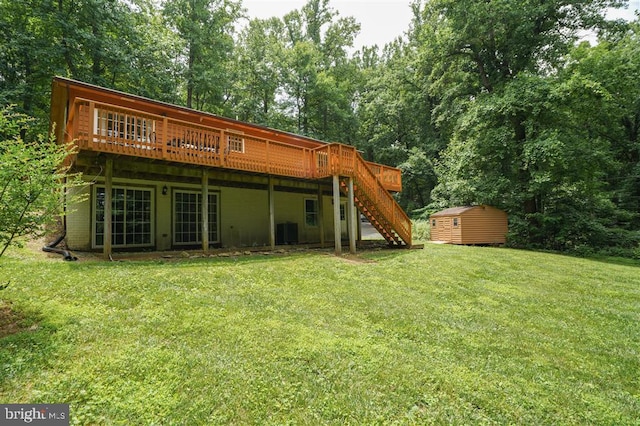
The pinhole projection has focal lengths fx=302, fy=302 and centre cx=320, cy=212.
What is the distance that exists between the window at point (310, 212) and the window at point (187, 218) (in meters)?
4.52

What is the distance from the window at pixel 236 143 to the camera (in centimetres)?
866

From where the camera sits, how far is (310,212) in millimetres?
14141

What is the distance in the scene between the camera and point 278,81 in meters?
29.7

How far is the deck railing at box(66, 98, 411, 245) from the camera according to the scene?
637 centimetres

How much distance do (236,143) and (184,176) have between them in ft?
7.89

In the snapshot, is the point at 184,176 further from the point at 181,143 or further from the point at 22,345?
the point at 22,345

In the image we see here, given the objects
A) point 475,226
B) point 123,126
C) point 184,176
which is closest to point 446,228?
point 475,226

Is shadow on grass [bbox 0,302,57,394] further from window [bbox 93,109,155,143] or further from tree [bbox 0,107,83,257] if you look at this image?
window [bbox 93,109,155,143]

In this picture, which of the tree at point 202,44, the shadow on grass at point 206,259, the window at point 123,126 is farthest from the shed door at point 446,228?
the tree at point 202,44

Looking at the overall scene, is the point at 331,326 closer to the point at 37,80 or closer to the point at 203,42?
the point at 37,80

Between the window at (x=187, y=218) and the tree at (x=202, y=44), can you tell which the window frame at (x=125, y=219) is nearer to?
the window at (x=187, y=218)

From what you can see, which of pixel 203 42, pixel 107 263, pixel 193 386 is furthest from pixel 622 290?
pixel 203 42

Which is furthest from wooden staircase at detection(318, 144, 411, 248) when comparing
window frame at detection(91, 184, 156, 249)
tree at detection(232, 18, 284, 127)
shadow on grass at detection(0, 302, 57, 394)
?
tree at detection(232, 18, 284, 127)

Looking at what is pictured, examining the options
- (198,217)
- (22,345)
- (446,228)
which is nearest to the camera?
(22,345)
